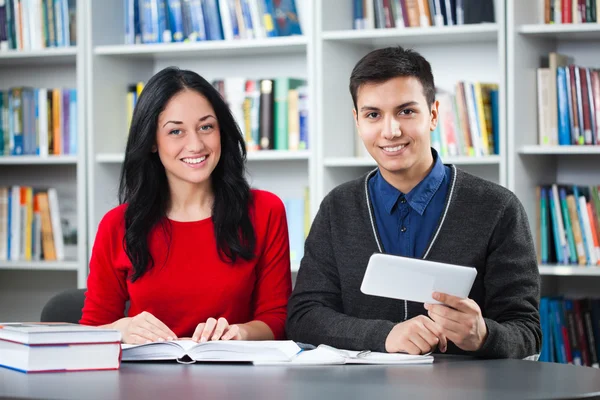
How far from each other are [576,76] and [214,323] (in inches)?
70.7

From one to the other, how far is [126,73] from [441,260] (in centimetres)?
219

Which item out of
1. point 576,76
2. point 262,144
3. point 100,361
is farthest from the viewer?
point 262,144

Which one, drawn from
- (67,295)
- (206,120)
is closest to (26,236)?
(67,295)

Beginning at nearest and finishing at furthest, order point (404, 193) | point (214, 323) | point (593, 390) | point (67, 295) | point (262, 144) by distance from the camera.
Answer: point (593, 390)
point (214, 323)
point (404, 193)
point (67, 295)
point (262, 144)

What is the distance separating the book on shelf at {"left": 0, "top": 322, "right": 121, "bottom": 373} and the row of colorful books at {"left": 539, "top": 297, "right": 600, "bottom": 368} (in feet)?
6.28

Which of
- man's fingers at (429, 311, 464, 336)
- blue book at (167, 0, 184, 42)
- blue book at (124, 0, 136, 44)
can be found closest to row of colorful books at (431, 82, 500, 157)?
blue book at (167, 0, 184, 42)

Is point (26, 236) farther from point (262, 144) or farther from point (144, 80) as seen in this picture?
point (262, 144)

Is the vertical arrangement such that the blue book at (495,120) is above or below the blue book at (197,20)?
below

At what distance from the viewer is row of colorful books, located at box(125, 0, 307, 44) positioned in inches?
134

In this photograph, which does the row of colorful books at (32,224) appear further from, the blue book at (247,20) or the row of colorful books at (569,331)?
the row of colorful books at (569,331)

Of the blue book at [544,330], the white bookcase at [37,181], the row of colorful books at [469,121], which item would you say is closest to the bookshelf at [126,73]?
the white bookcase at [37,181]

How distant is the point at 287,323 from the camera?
2.03 meters

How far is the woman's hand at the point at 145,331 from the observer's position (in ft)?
6.04

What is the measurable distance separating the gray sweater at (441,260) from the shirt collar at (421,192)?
0.04 meters
